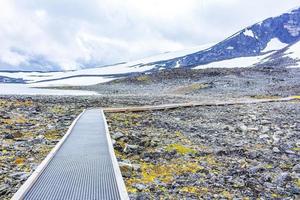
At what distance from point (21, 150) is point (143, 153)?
4.35 metres

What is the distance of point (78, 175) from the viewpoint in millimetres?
10891

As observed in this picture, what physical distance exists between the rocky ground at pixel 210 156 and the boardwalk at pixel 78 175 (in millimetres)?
731

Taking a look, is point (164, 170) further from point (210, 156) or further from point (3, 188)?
point (3, 188)

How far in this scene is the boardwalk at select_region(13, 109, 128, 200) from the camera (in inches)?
363

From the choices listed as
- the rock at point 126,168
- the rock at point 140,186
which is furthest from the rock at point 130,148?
the rock at point 140,186

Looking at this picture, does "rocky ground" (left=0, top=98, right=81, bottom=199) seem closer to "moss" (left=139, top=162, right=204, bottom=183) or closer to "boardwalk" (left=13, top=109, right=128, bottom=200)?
"boardwalk" (left=13, top=109, right=128, bottom=200)

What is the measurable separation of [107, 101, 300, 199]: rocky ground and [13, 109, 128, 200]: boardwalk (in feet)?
2.40

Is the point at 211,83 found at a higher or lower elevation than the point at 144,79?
lower

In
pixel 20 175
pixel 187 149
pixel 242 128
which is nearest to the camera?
pixel 20 175

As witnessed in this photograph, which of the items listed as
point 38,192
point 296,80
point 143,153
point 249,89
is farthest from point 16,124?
point 296,80

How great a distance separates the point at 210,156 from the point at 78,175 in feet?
18.9

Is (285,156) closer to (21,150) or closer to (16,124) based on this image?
(21,150)

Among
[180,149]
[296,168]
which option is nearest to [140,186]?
[180,149]

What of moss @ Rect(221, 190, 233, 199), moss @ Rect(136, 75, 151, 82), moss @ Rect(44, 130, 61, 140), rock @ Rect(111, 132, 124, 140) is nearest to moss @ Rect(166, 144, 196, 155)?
rock @ Rect(111, 132, 124, 140)
